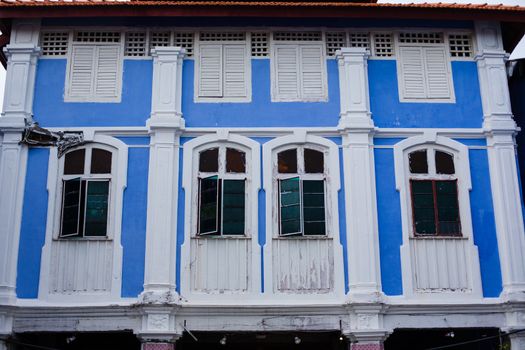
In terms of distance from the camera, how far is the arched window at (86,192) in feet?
40.3

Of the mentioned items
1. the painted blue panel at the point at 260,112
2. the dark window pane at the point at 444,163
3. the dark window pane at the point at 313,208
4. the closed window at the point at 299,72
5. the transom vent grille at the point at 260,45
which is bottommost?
the dark window pane at the point at 313,208

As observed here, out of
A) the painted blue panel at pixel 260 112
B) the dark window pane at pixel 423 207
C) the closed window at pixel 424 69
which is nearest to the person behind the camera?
the dark window pane at pixel 423 207

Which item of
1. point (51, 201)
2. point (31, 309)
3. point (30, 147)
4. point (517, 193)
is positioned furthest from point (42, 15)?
point (517, 193)

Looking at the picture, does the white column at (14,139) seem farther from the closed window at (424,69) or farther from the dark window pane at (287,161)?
the closed window at (424,69)

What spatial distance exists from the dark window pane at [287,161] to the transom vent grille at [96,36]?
12.9 feet

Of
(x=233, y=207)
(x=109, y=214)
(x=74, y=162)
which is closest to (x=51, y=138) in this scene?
(x=74, y=162)

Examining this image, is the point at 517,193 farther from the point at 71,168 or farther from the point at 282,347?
the point at 71,168

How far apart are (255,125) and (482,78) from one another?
4.44 metres

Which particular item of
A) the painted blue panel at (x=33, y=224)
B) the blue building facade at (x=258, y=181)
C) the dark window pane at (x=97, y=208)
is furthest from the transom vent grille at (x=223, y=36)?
the painted blue panel at (x=33, y=224)

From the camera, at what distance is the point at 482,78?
13320 millimetres

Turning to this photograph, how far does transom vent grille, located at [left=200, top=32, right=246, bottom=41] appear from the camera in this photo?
13500mm

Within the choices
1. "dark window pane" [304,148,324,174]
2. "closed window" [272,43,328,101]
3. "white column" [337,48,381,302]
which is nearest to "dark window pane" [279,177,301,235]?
"dark window pane" [304,148,324,174]

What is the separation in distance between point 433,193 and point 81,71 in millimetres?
6935

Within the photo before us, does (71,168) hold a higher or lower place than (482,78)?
lower
